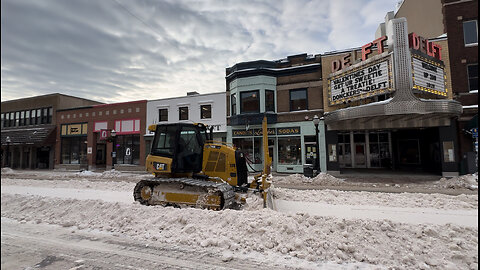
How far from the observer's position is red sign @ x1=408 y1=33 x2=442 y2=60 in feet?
47.5

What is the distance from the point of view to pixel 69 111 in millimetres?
28688

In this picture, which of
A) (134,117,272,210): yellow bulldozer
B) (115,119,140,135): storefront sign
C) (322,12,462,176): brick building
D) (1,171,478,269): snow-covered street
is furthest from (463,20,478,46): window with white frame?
(115,119,140,135): storefront sign

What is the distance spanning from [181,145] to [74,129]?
26.6 meters

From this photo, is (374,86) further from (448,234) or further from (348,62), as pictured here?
(448,234)

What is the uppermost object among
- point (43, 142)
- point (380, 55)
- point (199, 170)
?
point (380, 55)

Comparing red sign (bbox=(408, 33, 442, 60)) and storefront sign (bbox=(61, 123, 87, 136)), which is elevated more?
red sign (bbox=(408, 33, 442, 60))

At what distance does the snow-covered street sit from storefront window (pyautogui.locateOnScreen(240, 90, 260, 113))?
576 inches

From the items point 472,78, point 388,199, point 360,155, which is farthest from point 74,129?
point 472,78

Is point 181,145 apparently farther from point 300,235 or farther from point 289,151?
point 289,151

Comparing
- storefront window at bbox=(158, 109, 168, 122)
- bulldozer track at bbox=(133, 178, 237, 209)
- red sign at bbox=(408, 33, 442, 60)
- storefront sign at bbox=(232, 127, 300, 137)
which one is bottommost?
bulldozer track at bbox=(133, 178, 237, 209)

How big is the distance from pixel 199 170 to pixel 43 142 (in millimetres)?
29354

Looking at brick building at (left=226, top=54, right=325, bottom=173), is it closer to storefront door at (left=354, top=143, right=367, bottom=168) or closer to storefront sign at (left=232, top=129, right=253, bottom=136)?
storefront sign at (left=232, top=129, right=253, bottom=136)

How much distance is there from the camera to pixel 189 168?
820 cm

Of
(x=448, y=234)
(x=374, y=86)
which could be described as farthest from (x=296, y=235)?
(x=374, y=86)
